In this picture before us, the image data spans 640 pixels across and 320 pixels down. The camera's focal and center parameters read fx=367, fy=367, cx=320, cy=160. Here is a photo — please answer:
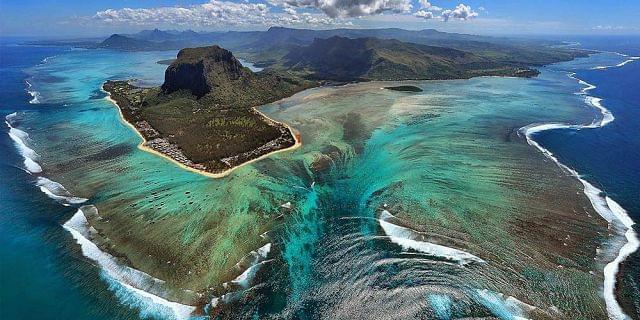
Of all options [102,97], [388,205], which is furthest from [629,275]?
[102,97]

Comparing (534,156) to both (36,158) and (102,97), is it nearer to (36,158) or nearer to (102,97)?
(36,158)

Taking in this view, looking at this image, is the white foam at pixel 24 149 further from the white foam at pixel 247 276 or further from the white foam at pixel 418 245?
the white foam at pixel 418 245

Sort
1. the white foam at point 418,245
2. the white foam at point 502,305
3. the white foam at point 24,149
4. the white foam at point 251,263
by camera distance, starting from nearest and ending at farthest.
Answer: the white foam at point 502,305 < the white foam at point 251,263 < the white foam at point 418,245 < the white foam at point 24,149

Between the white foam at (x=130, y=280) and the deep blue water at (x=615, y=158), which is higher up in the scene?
the deep blue water at (x=615, y=158)

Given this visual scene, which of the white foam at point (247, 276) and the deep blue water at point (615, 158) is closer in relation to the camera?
the white foam at point (247, 276)

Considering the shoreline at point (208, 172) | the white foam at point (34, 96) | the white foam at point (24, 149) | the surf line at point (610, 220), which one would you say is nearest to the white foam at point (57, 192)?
the white foam at point (24, 149)

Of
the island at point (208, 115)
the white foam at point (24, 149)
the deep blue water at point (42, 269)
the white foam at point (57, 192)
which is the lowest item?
the deep blue water at point (42, 269)
